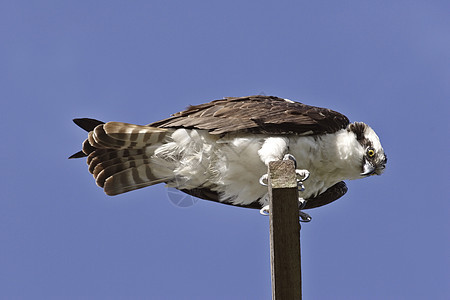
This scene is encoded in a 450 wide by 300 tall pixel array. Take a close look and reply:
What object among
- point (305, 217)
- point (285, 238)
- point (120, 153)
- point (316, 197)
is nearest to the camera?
point (285, 238)

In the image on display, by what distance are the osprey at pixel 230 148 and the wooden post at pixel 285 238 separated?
4.46ft

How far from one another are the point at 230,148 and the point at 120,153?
986mm

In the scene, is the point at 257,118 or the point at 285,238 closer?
the point at 285,238

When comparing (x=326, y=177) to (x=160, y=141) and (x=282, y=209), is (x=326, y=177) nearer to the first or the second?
(x=160, y=141)

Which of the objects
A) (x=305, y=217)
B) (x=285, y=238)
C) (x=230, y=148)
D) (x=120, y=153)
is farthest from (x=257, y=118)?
(x=285, y=238)

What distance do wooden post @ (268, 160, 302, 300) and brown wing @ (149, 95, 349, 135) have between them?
1397 millimetres

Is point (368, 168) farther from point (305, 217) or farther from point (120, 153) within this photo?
point (120, 153)

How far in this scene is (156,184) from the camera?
18.4 ft

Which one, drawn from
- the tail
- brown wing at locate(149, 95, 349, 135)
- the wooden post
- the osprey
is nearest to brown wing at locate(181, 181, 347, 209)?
the osprey

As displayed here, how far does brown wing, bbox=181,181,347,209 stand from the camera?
18.1 ft

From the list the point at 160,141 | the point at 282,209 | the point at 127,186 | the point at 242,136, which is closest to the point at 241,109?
the point at 242,136

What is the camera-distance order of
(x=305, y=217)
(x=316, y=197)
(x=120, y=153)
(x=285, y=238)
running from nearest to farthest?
(x=285, y=238) → (x=305, y=217) → (x=120, y=153) → (x=316, y=197)

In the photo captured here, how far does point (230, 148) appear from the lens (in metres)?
5.17

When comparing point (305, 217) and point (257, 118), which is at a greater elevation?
point (257, 118)
